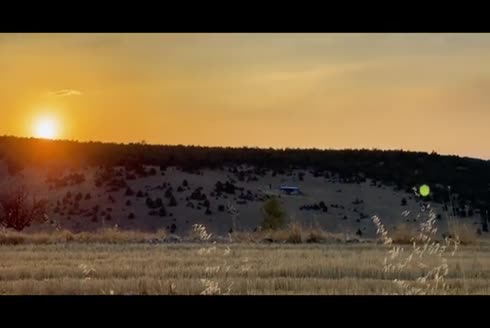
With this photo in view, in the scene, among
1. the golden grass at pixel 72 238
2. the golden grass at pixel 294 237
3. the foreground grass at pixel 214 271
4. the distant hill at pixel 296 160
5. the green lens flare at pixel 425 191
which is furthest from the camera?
the distant hill at pixel 296 160

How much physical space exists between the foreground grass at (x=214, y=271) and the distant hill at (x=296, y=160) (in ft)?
135

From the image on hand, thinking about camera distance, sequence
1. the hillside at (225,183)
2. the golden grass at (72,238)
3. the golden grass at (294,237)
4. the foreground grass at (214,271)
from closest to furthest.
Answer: the foreground grass at (214,271), the golden grass at (72,238), the golden grass at (294,237), the hillside at (225,183)

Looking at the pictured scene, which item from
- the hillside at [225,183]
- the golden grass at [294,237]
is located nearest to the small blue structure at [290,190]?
the hillside at [225,183]

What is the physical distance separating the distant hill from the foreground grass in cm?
4102

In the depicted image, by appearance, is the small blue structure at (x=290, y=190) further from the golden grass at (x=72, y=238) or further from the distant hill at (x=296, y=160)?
the golden grass at (x=72, y=238)

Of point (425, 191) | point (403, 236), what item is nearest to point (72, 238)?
point (403, 236)

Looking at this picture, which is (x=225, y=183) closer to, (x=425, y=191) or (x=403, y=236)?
(x=425, y=191)

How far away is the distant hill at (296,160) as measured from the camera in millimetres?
57406

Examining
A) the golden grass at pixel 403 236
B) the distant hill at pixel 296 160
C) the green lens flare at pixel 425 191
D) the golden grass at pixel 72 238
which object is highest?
the distant hill at pixel 296 160

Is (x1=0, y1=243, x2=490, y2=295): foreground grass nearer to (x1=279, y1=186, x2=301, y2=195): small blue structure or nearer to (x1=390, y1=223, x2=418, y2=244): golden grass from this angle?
(x1=390, y1=223, x2=418, y2=244): golden grass

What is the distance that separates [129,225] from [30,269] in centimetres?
3483
